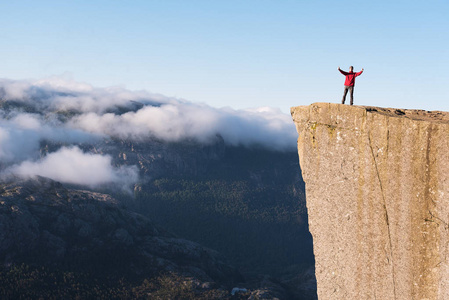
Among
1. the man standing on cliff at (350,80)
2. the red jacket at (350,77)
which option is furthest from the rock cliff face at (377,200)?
the red jacket at (350,77)

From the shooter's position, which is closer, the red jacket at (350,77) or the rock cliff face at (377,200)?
the rock cliff face at (377,200)

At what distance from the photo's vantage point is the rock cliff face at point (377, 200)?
1516cm

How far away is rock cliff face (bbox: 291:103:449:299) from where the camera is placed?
1516cm

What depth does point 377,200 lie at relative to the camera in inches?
654

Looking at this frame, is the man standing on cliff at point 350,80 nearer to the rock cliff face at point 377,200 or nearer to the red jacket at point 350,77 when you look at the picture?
the red jacket at point 350,77

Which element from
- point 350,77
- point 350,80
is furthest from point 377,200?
point 350,77

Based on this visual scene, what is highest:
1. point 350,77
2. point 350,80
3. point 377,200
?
Answer: point 350,77

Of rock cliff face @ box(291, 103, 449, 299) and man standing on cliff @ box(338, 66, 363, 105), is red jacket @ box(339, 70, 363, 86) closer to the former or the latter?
man standing on cliff @ box(338, 66, 363, 105)

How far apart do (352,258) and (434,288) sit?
3247mm

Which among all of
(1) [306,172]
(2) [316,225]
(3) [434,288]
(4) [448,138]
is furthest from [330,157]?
(3) [434,288]

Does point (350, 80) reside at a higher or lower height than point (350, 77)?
lower

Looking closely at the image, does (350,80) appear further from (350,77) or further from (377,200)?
(377,200)

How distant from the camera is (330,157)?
18500 millimetres

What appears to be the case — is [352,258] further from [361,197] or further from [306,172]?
[306,172]
